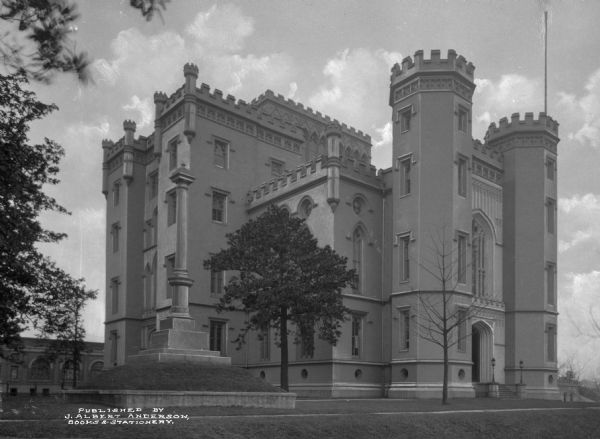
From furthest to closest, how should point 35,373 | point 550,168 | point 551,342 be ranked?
point 35,373 → point 550,168 → point 551,342

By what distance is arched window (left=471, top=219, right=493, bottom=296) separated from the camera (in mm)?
39719

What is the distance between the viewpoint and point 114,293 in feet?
163

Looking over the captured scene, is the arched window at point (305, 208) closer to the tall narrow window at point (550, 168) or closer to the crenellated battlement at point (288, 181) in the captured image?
the crenellated battlement at point (288, 181)

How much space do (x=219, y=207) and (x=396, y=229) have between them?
1230 centimetres

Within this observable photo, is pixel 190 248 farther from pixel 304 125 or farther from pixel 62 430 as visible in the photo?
pixel 62 430

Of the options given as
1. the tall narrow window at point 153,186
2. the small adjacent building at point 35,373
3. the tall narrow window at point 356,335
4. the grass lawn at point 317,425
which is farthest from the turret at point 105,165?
the grass lawn at point 317,425

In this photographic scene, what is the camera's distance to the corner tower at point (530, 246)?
3956cm

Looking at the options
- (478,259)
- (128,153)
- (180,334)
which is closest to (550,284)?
(478,259)

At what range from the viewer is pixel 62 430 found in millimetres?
13742

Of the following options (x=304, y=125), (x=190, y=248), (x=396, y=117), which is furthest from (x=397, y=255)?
(x=304, y=125)

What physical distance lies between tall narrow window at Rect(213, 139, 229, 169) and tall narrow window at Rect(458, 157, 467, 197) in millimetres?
15132

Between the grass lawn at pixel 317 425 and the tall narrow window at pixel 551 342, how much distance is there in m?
15.0

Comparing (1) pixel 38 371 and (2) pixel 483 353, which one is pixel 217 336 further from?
(1) pixel 38 371

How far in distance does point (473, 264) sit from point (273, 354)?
1326cm
